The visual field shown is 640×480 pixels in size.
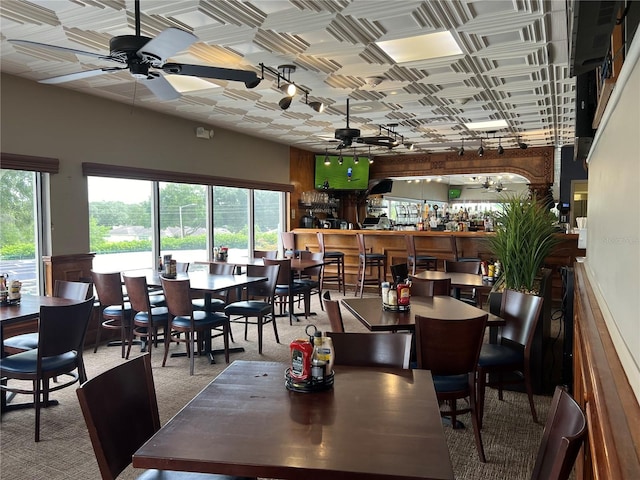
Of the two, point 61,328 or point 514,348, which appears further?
point 514,348

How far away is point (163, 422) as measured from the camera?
3.51 meters

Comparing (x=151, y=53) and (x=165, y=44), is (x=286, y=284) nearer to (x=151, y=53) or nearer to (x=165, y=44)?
(x=151, y=53)

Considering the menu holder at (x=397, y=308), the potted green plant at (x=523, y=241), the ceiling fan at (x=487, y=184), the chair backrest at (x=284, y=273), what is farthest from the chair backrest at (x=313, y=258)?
the ceiling fan at (x=487, y=184)

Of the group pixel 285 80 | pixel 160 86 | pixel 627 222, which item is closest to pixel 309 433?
pixel 627 222

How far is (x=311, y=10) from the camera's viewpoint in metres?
3.49

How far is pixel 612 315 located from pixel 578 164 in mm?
9421

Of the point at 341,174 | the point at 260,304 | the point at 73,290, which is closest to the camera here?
the point at 73,290

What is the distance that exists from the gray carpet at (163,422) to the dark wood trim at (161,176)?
245 cm

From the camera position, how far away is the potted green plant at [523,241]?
4.00 m

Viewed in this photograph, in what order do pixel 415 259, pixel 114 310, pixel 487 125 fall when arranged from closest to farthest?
→ pixel 114 310
pixel 487 125
pixel 415 259

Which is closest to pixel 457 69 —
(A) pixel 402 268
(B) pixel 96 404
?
(A) pixel 402 268

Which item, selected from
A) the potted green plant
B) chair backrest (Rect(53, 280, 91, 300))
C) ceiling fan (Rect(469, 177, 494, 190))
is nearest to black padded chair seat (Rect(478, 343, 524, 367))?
the potted green plant

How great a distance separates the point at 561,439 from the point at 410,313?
2099 mm

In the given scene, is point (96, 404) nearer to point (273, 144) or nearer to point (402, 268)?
point (402, 268)
